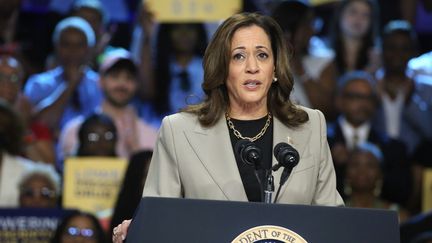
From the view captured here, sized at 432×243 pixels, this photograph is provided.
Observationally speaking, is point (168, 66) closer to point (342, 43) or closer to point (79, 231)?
point (342, 43)

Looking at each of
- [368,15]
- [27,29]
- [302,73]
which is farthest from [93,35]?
[368,15]

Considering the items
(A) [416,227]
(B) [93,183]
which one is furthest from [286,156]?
(A) [416,227]

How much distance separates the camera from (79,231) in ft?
17.7

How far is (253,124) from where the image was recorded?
3.18 meters

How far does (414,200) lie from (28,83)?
2.89m

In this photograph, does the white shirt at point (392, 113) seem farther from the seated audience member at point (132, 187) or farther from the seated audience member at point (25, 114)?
the seated audience member at point (25, 114)

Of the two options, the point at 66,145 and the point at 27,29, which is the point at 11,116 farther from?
the point at 27,29

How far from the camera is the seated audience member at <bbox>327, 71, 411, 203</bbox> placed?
6.56 meters

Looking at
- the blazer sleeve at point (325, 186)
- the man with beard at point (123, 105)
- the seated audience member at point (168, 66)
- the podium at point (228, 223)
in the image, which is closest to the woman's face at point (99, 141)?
the man with beard at point (123, 105)

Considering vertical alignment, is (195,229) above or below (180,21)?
below

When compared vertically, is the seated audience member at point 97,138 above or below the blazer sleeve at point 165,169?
below

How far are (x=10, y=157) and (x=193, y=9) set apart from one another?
64.1 inches

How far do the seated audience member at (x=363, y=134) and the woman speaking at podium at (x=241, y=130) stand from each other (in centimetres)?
331

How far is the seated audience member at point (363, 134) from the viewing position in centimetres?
656
